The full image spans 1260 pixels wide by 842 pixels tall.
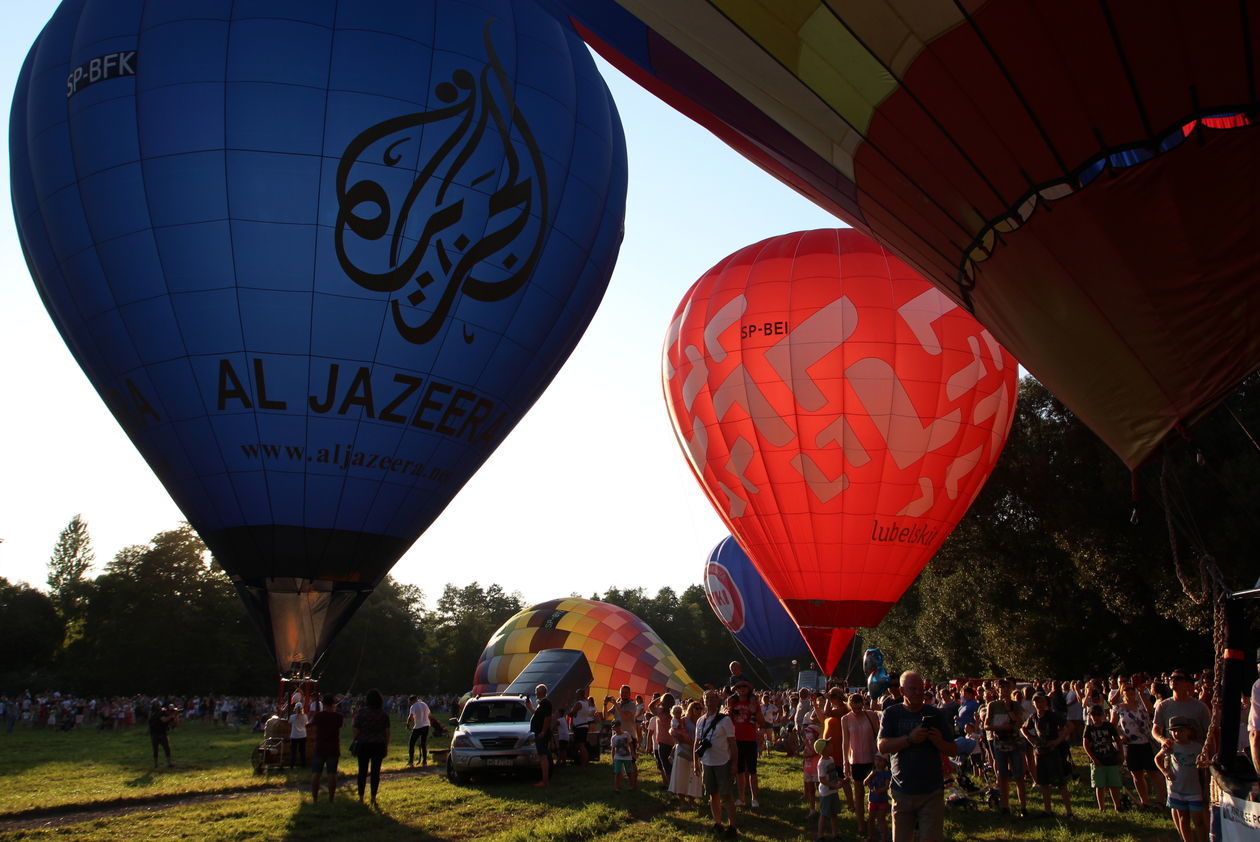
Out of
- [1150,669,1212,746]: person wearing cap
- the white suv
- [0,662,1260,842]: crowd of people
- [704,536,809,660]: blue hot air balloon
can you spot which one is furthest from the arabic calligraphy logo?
[704,536,809,660]: blue hot air balloon

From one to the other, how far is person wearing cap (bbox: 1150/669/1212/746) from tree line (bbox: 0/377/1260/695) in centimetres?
114

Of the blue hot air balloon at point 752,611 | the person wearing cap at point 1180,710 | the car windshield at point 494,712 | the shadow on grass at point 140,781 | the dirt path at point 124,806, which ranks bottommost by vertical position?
the shadow on grass at point 140,781

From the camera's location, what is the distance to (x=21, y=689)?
49000 mm

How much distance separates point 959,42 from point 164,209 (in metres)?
9.51

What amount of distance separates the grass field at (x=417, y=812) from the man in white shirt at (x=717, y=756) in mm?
275

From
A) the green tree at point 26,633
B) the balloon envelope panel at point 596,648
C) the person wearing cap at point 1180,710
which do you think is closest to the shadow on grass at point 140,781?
the person wearing cap at point 1180,710

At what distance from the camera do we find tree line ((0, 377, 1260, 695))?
21047 mm

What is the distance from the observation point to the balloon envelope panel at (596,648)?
2661cm

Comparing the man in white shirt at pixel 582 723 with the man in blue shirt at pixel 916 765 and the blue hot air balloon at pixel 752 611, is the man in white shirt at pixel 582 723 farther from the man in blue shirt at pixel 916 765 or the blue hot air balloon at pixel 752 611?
the blue hot air balloon at pixel 752 611

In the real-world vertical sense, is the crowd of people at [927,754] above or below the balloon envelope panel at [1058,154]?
below

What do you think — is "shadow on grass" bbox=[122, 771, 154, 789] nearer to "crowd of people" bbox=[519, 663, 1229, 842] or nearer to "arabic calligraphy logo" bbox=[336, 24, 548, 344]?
"crowd of people" bbox=[519, 663, 1229, 842]

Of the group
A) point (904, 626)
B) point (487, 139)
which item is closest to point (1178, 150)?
point (487, 139)

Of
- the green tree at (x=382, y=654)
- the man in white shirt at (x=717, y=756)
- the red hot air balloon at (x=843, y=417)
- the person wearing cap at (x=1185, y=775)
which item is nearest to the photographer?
the person wearing cap at (x=1185, y=775)

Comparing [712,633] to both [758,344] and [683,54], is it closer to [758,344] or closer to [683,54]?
[758,344]
